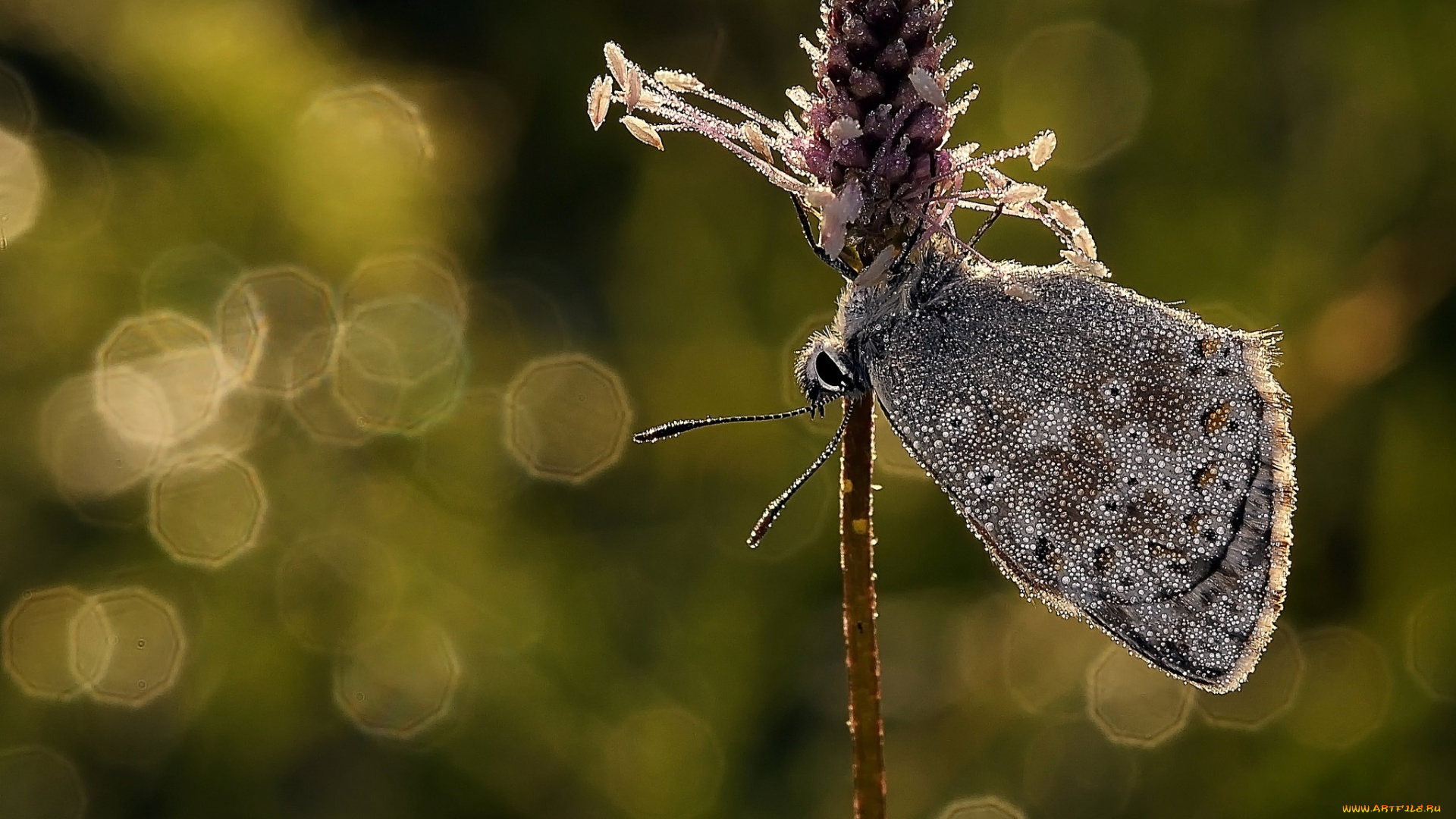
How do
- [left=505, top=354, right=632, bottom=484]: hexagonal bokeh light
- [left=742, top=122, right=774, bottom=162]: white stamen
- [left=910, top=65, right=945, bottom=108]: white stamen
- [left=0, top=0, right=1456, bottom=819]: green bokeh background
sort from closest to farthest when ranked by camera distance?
[left=910, top=65, right=945, bottom=108]: white stamen, [left=742, top=122, right=774, bottom=162]: white stamen, [left=0, top=0, right=1456, bottom=819]: green bokeh background, [left=505, top=354, right=632, bottom=484]: hexagonal bokeh light

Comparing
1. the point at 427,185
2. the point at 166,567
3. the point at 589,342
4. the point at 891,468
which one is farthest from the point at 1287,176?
the point at 166,567

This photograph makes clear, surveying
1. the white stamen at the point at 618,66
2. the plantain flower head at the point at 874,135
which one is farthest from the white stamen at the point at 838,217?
the white stamen at the point at 618,66

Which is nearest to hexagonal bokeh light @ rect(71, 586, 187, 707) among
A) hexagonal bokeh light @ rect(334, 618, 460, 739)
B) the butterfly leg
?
hexagonal bokeh light @ rect(334, 618, 460, 739)

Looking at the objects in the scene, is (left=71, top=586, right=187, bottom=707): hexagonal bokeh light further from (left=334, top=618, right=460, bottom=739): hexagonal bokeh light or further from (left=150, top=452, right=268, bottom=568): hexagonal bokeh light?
(left=334, top=618, right=460, bottom=739): hexagonal bokeh light

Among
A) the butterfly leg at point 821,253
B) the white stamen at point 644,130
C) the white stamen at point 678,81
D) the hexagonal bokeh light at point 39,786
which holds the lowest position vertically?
the hexagonal bokeh light at point 39,786

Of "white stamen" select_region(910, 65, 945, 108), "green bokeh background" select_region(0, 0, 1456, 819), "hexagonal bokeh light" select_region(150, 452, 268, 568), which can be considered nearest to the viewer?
"white stamen" select_region(910, 65, 945, 108)

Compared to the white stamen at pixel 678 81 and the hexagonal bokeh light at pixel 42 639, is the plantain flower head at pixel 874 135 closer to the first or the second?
the white stamen at pixel 678 81
